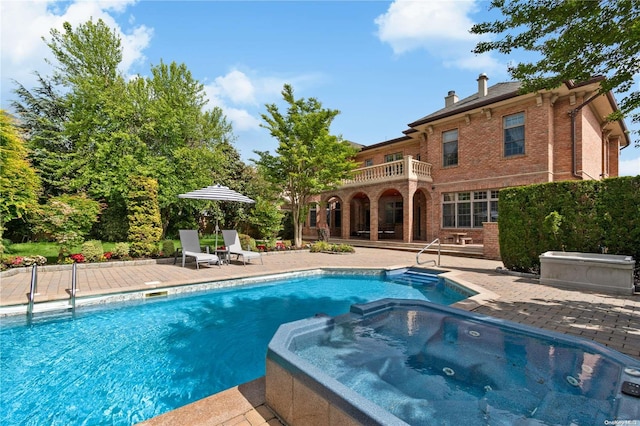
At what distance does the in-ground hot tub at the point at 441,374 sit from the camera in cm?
241

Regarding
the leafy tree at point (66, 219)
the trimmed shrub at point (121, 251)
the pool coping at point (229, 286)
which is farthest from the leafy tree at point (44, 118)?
the pool coping at point (229, 286)

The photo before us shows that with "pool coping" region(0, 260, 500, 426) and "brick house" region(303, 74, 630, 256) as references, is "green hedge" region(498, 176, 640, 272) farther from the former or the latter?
"brick house" region(303, 74, 630, 256)

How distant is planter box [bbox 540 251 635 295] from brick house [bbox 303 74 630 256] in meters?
5.20

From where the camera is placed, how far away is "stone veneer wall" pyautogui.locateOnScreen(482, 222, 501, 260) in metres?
13.0

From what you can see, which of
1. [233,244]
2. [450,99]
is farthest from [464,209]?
[233,244]

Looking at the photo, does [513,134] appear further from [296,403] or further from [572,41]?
[296,403]

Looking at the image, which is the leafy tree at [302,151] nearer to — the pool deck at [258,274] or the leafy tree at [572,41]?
the pool deck at [258,274]

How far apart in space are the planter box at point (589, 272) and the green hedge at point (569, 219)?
0.55 m

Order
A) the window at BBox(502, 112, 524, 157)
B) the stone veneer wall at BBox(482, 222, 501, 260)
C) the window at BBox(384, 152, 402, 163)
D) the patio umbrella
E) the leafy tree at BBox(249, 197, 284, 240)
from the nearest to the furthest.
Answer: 1. the patio umbrella
2. the stone veneer wall at BBox(482, 222, 501, 260)
3. the window at BBox(502, 112, 524, 157)
4. the leafy tree at BBox(249, 197, 284, 240)
5. the window at BBox(384, 152, 402, 163)

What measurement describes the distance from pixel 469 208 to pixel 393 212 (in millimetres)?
6628

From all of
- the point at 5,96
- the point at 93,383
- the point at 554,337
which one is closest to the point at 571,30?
the point at 554,337

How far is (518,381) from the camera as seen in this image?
320 centimetres

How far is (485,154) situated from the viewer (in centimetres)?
1630

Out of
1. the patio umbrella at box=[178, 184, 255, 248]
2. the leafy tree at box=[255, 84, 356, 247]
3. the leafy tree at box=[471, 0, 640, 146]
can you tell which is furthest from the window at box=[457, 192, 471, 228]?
the patio umbrella at box=[178, 184, 255, 248]
